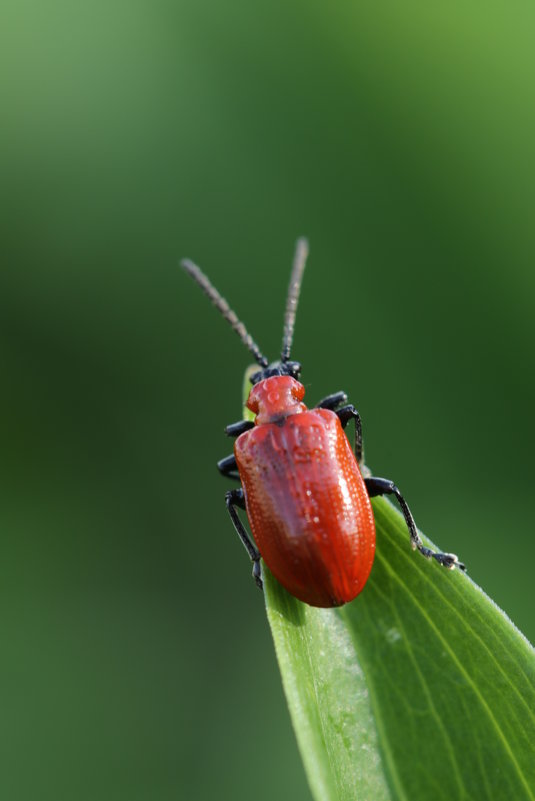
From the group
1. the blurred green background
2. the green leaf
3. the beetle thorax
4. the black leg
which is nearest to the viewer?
the green leaf

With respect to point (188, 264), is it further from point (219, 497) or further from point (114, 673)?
point (114, 673)

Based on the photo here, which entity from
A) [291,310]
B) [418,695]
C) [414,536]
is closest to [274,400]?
[291,310]

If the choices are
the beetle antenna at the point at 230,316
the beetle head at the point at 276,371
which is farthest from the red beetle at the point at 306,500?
the beetle antenna at the point at 230,316

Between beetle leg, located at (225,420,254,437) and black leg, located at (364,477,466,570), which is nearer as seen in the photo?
black leg, located at (364,477,466,570)

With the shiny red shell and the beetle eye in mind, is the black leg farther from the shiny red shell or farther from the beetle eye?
the beetle eye

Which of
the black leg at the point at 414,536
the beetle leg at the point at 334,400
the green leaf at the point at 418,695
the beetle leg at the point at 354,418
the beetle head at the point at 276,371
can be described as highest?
the beetle head at the point at 276,371

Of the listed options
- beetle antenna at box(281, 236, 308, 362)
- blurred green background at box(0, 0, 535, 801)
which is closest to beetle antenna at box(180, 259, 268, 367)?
beetle antenna at box(281, 236, 308, 362)

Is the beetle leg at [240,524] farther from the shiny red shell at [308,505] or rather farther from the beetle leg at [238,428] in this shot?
the beetle leg at [238,428]

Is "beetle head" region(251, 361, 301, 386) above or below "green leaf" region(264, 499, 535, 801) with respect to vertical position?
above
